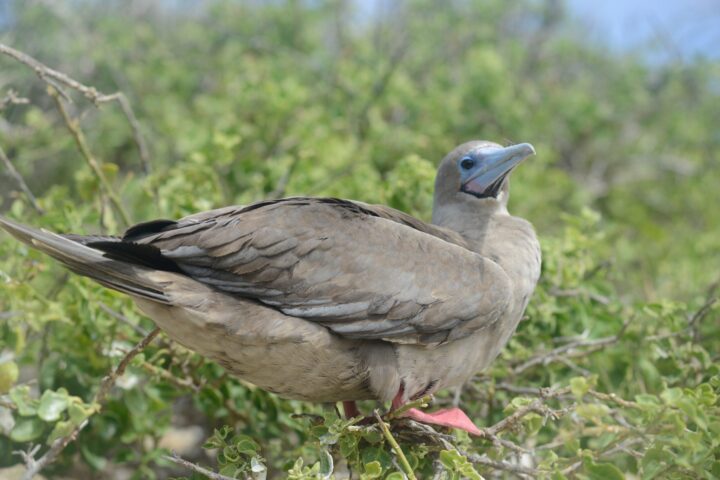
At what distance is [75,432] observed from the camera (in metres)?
3.17

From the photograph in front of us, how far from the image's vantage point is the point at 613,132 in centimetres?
784

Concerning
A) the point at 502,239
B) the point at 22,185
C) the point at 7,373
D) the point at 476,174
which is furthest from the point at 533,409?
the point at 22,185

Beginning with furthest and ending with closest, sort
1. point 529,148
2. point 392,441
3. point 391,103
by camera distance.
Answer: point 391,103
point 529,148
point 392,441

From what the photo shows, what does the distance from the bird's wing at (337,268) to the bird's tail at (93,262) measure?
0.10m

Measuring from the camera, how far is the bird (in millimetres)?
3143

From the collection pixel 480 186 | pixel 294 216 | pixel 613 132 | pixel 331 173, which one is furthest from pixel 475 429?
pixel 613 132

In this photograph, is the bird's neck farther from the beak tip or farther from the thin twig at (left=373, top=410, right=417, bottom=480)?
the thin twig at (left=373, top=410, right=417, bottom=480)

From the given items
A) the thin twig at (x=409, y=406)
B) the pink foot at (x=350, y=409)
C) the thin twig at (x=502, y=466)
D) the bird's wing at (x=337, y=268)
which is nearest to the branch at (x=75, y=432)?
the bird's wing at (x=337, y=268)

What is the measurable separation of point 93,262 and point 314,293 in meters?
0.78

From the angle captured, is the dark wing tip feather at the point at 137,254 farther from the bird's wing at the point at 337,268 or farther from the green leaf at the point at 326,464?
the green leaf at the point at 326,464

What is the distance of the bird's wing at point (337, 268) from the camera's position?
3211 millimetres

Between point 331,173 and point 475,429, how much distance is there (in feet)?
8.30

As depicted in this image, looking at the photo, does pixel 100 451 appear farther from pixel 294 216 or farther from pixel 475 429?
pixel 475 429

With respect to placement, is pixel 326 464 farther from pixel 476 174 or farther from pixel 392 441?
pixel 476 174
